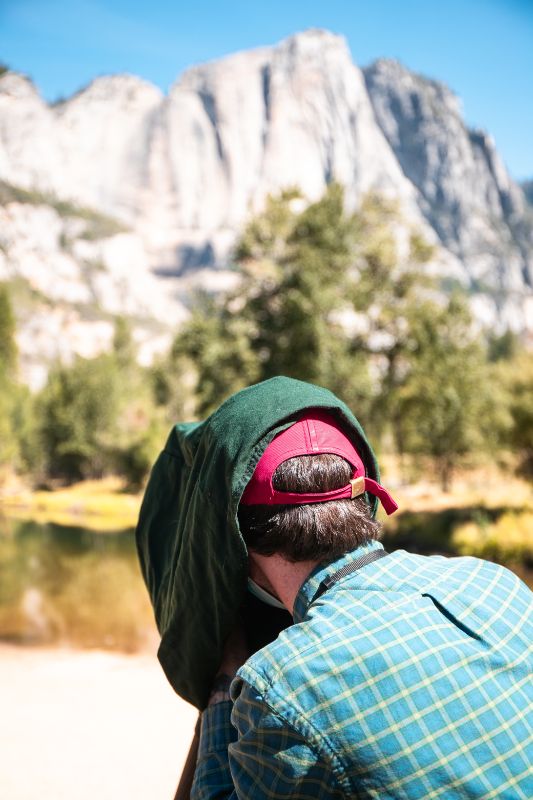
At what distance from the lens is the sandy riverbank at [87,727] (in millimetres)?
6453

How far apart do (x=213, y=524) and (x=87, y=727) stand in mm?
7987

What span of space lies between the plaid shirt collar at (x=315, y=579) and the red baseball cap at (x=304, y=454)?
122 millimetres

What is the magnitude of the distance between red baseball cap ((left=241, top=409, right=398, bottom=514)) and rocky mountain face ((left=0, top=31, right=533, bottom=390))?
12742cm

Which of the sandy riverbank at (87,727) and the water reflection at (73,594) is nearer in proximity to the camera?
the sandy riverbank at (87,727)

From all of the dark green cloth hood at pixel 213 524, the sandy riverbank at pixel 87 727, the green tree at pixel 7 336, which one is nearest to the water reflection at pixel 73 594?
the sandy riverbank at pixel 87 727

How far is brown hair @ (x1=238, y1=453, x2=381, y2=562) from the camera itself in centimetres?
125

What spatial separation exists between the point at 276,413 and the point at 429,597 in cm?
45

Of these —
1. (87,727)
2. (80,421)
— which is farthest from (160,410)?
(87,727)

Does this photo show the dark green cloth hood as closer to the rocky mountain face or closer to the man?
the man

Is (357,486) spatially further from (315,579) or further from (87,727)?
(87,727)

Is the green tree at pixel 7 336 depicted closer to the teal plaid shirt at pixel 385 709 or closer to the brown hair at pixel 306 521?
the brown hair at pixel 306 521

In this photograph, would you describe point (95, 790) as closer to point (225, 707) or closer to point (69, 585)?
point (225, 707)

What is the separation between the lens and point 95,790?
631cm

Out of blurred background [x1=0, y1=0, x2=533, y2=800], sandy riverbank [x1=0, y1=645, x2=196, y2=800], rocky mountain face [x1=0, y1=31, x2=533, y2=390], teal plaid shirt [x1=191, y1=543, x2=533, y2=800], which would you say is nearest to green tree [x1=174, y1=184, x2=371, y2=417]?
blurred background [x1=0, y1=0, x2=533, y2=800]
